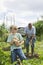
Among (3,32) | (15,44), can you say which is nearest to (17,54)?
(15,44)

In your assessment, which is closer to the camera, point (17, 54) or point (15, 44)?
point (15, 44)

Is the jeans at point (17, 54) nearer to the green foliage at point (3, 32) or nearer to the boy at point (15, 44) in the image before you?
the boy at point (15, 44)

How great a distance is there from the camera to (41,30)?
29594 millimetres

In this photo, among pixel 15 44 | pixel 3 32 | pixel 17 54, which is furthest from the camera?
pixel 3 32

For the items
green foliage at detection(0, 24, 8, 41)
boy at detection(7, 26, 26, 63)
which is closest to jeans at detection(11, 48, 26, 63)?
boy at detection(7, 26, 26, 63)

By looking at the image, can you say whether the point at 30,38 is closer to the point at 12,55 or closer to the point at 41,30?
the point at 12,55

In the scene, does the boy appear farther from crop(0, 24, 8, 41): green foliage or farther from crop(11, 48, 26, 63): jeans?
crop(0, 24, 8, 41): green foliage

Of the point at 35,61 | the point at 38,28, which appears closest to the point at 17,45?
the point at 35,61

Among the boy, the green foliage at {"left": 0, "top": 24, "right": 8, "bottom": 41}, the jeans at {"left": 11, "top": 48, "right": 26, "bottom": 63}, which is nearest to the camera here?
the boy

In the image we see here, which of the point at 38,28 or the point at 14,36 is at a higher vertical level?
the point at 14,36

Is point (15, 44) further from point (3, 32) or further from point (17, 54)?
point (3, 32)

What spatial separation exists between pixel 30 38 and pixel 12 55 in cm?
425

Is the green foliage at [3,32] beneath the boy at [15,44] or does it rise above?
beneath

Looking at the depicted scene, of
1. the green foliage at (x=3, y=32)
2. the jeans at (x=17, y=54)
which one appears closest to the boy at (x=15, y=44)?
the jeans at (x=17, y=54)
